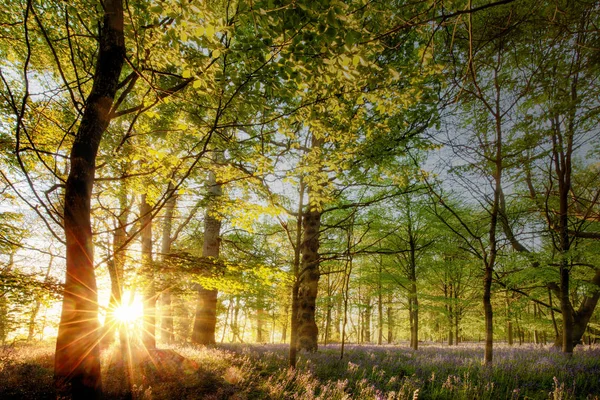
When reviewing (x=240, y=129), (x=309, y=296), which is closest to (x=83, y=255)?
(x=240, y=129)

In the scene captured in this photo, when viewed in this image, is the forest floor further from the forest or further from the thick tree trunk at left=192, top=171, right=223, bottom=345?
the thick tree trunk at left=192, top=171, right=223, bottom=345

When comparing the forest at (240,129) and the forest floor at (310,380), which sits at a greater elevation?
the forest at (240,129)

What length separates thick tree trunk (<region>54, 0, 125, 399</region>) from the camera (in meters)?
2.46

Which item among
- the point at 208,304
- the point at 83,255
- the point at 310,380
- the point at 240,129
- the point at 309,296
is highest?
the point at 240,129

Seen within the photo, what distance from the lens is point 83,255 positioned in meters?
2.54

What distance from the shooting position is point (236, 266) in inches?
185

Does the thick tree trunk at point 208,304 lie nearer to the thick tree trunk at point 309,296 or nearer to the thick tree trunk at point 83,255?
the thick tree trunk at point 309,296

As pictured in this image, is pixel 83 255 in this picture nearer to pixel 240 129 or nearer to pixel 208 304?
pixel 240 129

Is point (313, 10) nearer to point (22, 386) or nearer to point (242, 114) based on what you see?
point (242, 114)

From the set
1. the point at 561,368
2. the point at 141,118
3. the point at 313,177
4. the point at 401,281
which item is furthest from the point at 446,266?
the point at 141,118

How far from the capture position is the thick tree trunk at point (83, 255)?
2.46 meters

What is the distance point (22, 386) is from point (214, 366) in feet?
10.9

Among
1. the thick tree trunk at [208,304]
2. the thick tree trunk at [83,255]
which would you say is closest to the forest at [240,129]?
the thick tree trunk at [83,255]

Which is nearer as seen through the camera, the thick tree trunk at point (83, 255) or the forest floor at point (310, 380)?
the thick tree trunk at point (83, 255)
